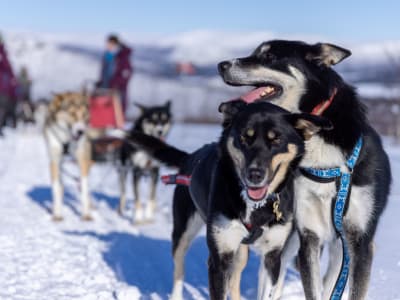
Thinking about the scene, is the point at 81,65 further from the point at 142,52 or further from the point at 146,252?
the point at 146,252

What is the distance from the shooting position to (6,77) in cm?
1491

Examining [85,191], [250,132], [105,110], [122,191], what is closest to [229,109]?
[250,132]

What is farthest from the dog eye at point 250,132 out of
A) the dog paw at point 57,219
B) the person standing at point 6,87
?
the person standing at point 6,87

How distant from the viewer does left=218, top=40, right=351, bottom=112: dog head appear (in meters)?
3.02

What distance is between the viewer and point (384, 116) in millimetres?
11477

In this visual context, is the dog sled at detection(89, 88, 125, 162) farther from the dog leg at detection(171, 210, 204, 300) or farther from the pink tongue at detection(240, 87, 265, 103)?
the pink tongue at detection(240, 87, 265, 103)

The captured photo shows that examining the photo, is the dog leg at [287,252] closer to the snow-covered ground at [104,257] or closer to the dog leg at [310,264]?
the dog leg at [310,264]

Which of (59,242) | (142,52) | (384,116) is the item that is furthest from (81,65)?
(59,242)

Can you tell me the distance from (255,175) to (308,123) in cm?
37

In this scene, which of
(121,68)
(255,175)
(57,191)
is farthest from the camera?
(121,68)

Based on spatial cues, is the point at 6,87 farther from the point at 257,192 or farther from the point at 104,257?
the point at 257,192

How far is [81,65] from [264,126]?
67645mm

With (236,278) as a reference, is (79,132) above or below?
above

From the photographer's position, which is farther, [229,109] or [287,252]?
[287,252]
